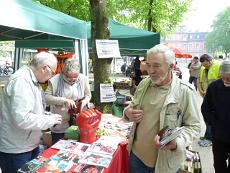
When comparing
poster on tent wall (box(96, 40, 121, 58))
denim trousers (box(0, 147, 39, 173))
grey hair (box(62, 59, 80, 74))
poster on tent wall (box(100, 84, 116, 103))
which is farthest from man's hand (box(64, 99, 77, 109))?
poster on tent wall (box(100, 84, 116, 103))

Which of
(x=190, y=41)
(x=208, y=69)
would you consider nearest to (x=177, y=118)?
(x=208, y=69)

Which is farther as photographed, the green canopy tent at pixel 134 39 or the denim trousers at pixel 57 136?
the green canopy tent at pixel 134 39

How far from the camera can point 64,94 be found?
3490 mm

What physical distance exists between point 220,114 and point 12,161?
7.43 ft

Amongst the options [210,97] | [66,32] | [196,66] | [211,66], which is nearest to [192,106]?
[210,97]

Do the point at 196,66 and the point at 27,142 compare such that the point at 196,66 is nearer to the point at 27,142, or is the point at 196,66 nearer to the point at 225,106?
the point at 225,106

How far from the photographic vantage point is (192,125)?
88.9 inches

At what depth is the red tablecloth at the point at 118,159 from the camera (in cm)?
265

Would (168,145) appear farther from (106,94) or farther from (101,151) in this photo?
(106,94)

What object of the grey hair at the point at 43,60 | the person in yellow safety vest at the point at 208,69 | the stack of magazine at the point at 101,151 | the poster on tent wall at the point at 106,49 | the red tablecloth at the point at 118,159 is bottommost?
the red tablecloth at the point at 118,159

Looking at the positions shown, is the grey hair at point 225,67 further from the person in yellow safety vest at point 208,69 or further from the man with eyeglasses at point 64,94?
the person in yellow safety vest at point 208,69

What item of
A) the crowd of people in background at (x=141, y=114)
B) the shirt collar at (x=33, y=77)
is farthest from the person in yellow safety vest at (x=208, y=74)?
the shirt collar at (x=33, y=77)

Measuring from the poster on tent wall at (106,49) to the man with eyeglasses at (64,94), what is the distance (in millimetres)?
928

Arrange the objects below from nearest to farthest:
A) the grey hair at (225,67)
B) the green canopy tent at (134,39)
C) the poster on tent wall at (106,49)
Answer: the grey hair at (225,67) < the poster on tent wall at (106,49) < the green canopy tent at (134,39)
